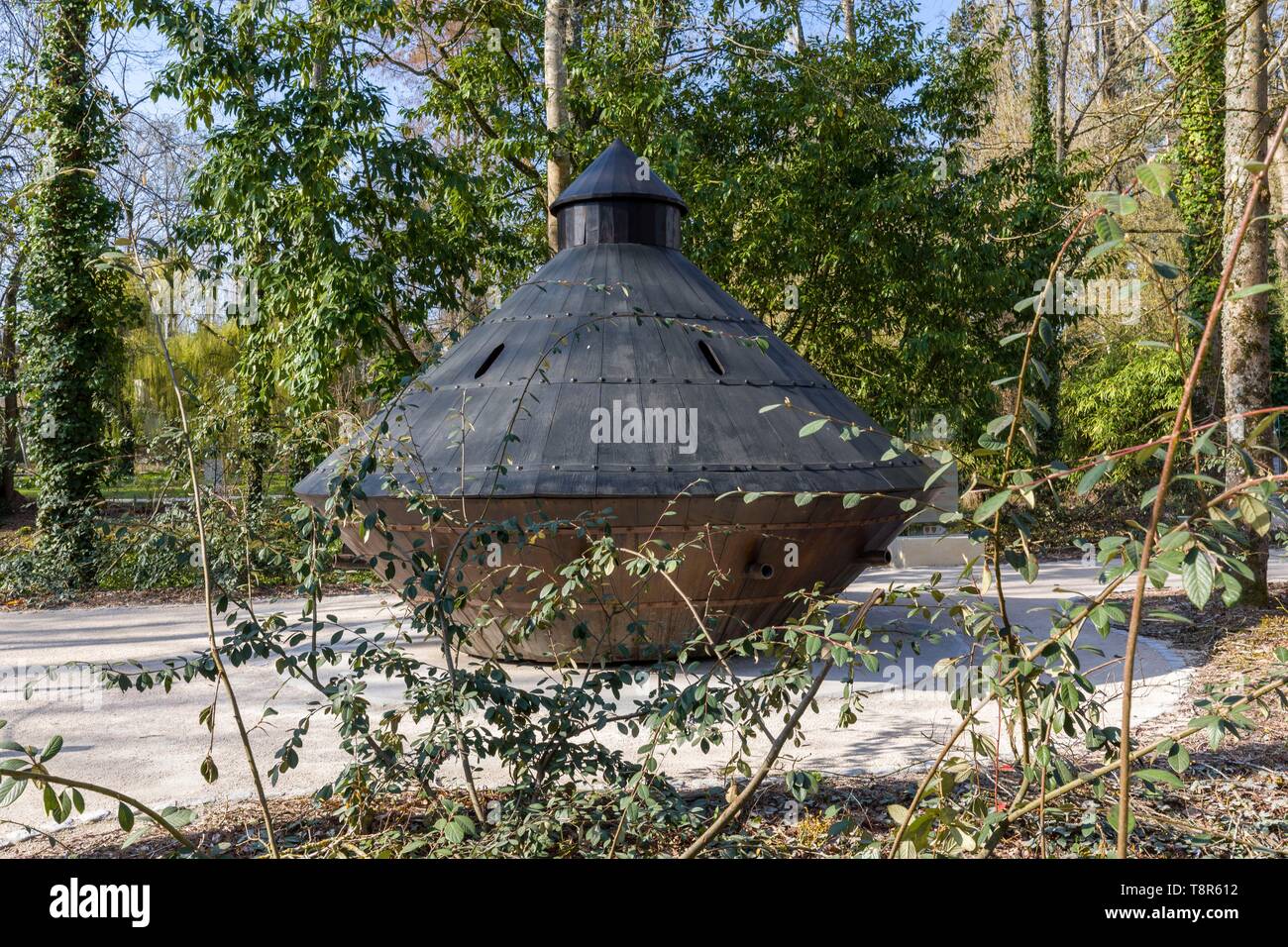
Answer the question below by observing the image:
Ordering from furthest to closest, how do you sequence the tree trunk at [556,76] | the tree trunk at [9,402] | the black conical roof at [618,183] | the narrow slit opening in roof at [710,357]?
the tree trunk at [9,402] → the tree trunk at [556,76] → the black conical roof at [618,183] → the narrow slit opening in roof at [710,357]

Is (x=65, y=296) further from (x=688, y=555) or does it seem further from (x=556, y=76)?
(x=688, y=555)

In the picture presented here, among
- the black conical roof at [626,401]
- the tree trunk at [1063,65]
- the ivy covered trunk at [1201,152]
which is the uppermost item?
the tree trunk at [1063,65]

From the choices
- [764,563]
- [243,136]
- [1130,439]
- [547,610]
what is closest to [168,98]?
[243,136]

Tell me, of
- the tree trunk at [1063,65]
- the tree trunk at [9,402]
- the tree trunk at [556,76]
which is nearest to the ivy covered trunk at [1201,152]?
the tree trunk at [556,76]

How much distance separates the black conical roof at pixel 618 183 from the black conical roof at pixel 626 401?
414 millimetres

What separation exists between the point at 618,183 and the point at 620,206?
0.53 feet

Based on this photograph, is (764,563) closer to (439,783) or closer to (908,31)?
(439,783)

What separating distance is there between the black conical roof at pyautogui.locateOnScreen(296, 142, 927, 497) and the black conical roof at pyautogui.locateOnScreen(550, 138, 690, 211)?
414mm

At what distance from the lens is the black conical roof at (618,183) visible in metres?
7.14

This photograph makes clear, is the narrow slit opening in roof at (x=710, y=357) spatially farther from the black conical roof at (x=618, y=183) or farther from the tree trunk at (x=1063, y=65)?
the tree trunk at (x=1063, y=65)

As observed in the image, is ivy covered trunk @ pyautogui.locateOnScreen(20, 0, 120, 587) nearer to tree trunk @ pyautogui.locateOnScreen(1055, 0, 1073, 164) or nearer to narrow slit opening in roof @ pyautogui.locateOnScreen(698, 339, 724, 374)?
narrow slit opening in roof @ pyautogui.locateOnScreen(698, 339, 724, 374)

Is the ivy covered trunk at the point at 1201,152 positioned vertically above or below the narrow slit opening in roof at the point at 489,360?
above

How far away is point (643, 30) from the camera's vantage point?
38.3 ft

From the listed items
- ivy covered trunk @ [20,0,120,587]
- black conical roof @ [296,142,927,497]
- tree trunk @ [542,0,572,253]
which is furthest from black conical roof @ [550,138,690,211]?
ivy covered trunk @ [20,0,120,587]
